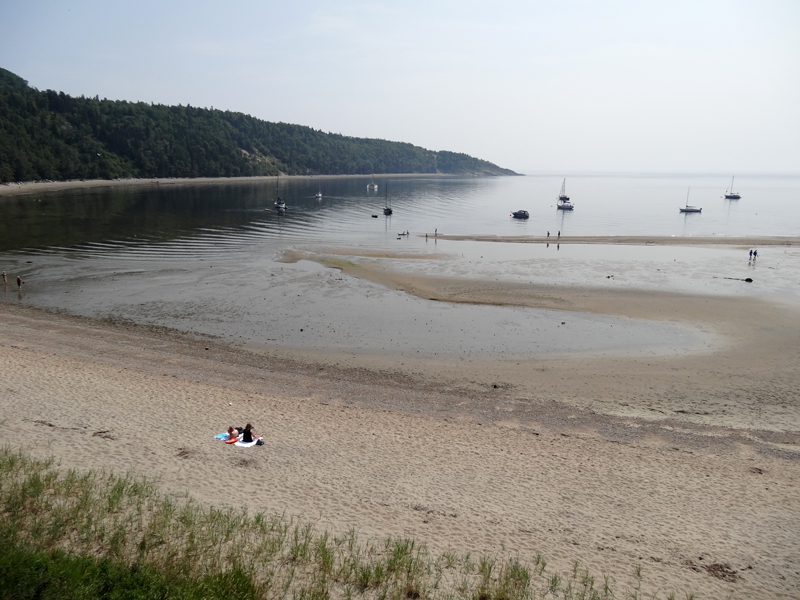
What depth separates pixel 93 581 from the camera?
28.1 ft

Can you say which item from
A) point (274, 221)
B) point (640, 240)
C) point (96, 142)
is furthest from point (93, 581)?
point (96, 142)

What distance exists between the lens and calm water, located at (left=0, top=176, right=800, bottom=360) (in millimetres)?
30484

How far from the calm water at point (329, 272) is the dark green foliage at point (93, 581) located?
60.4ft

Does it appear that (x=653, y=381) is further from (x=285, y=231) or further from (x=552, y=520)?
(x=285, y=231)

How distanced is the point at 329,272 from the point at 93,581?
128 ft

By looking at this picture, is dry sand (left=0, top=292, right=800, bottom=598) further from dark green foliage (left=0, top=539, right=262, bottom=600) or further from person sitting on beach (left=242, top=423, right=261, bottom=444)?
dark green foliage (left=0, top=539, right=262, bottom=600)

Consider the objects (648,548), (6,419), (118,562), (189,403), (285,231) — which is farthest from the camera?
(285,231)

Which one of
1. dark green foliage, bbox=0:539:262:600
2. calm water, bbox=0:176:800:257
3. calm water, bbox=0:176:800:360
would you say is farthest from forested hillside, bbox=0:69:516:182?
dark green foliage, bbox=0:539:262:600

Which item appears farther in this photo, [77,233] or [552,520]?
[77,233]

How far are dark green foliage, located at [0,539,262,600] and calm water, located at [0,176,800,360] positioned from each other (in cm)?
1842

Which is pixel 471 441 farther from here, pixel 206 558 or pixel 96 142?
pixel 96 142

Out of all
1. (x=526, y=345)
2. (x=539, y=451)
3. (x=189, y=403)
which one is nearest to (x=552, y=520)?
(x=539, y=451)

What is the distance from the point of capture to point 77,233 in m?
62.2

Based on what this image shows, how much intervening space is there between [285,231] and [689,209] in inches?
3400
